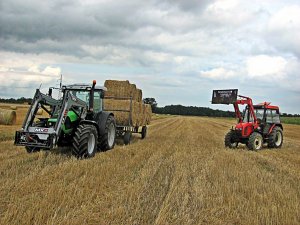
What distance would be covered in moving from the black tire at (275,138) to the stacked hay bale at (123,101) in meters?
5.48

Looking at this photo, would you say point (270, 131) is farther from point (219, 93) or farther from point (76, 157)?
point (76, 157)

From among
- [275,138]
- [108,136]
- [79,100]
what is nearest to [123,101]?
[108,136]

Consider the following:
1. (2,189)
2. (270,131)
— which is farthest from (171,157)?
(270,131)

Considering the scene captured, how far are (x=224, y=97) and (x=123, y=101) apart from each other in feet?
13.0

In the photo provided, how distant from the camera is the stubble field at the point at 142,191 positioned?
461cm

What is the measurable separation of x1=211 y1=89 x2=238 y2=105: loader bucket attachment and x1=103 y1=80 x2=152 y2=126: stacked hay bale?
313 centimetres

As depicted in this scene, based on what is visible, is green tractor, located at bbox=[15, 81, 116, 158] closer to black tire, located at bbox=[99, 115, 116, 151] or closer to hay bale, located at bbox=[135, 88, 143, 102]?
black tire, located at bbox=[99, 115, 116, 151]

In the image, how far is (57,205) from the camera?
486cm

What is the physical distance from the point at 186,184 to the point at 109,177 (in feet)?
4.98

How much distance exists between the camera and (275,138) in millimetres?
14461

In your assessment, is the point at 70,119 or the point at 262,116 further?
the point at 262,116

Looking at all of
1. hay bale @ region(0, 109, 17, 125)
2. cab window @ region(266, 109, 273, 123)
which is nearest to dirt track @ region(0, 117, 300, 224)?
cab window @ region(266, 109, 273, 123)

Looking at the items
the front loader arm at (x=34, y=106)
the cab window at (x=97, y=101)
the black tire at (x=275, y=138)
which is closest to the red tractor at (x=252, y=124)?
the black tire at (x=275, y=138)

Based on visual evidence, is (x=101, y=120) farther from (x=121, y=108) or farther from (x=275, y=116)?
(x=275, y=116)
